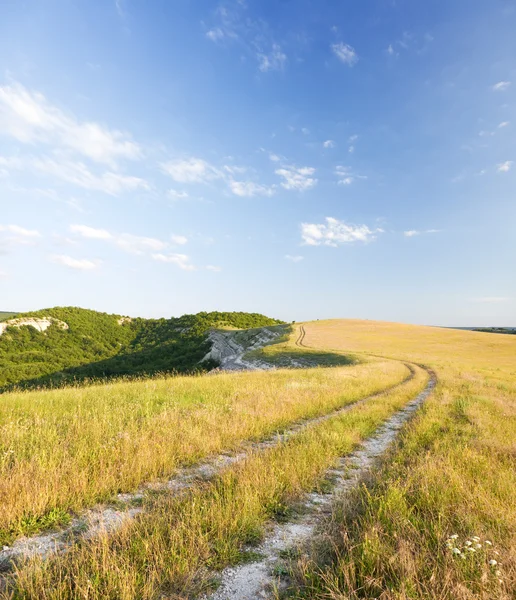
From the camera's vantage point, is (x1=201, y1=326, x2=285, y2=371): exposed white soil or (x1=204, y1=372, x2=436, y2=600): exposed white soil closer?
(x1=204, y1=372, x2=436, y2=600): exposed white soil

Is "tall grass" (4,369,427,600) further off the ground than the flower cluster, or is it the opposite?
the flower cluster

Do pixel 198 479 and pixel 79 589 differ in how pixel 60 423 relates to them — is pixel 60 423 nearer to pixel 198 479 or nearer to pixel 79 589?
pixel 198 479

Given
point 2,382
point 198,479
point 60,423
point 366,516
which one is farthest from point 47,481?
point 2,382

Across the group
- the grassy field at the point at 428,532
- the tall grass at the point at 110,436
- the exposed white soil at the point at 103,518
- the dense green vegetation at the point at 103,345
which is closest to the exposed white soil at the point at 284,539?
the grassy field at the point at 428,532

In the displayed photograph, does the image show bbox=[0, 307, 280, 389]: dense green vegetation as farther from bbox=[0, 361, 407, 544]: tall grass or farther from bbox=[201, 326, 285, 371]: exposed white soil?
bbox=[0, 361, 407, 544]: tall grass

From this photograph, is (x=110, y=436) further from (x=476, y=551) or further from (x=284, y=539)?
(x=476, y=551)

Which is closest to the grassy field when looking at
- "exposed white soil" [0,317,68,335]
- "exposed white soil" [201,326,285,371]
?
"exposed white soil" [201,326,285,371]

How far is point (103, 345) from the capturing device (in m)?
135

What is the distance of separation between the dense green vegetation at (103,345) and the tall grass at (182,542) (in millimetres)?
57281

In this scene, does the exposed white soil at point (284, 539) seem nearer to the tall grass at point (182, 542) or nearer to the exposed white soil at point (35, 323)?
the tall grass at point (182, 542)

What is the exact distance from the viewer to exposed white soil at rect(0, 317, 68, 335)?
127m

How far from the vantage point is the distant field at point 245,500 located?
3.16 meters

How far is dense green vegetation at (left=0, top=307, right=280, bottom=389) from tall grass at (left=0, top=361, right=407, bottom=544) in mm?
51154

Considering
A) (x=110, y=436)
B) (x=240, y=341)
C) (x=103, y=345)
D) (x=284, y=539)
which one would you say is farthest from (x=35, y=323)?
(x=284, y=539)
